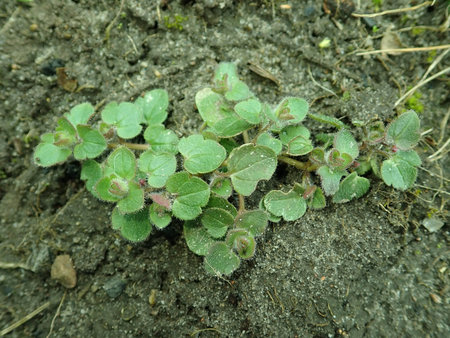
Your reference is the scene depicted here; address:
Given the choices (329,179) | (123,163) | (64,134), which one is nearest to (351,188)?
(329,179)

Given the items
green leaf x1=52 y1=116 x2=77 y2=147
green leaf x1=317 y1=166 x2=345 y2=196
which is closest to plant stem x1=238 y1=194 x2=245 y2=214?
green leaf x1=317 y1=166 x2=345 y2=196

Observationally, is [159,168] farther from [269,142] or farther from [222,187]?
[269,142]

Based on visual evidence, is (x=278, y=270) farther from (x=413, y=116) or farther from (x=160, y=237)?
(x=413, y=116)

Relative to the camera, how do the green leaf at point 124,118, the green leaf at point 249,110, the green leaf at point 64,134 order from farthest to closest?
the green leaf at point 124,118, the green leaf at point 64,134, the green leaf at point 249,110

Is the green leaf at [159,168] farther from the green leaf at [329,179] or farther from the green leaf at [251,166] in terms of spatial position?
the green leaf at [329,179]

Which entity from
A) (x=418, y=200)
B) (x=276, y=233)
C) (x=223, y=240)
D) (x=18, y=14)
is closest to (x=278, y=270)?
(x=276, y=233)

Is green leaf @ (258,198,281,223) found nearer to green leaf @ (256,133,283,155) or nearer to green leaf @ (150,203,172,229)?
green leaf @ (256,133,283,155)

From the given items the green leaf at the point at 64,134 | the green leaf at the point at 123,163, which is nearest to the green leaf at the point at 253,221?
the green leaf at the point at 123,163
